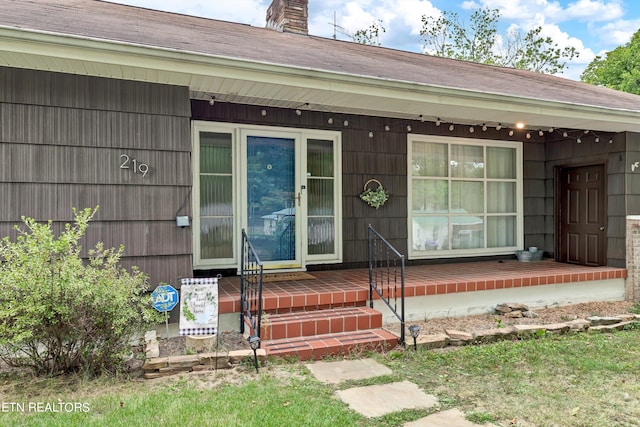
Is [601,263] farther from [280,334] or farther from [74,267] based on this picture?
[74,267]

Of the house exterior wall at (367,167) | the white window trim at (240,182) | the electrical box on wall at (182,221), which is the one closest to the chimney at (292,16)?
the house exterior wall at (367,167)

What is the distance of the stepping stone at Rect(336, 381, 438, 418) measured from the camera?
2.67 metres

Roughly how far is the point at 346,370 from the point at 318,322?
69cm

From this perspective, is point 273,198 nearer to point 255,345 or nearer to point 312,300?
point 312,300

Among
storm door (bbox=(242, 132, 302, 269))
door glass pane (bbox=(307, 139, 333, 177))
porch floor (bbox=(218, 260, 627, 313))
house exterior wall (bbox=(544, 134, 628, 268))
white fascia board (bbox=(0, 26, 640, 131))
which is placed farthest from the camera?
house exterior wall (bbox=(544, 134, 628, 268))

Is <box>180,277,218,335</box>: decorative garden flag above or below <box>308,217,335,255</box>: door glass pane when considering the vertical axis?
below

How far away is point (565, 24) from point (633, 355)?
2378cm

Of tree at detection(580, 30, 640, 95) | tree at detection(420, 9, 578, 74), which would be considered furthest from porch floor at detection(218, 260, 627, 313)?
tree at detection(580, 30, 640, 95)

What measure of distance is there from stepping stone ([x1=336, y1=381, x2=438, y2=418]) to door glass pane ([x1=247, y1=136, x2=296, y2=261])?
2850 millimetres

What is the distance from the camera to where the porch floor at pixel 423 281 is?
14.0ft

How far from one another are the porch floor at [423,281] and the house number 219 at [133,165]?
139cm

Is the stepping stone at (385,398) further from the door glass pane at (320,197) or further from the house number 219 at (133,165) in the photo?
the door glass pane at (320,197)

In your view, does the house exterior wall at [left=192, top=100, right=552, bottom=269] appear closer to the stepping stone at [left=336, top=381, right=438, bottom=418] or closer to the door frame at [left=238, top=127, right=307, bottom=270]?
the door frame at [left=238, top=127, right=307, bottom=270]

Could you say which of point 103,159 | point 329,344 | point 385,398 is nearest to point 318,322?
point 329,344
